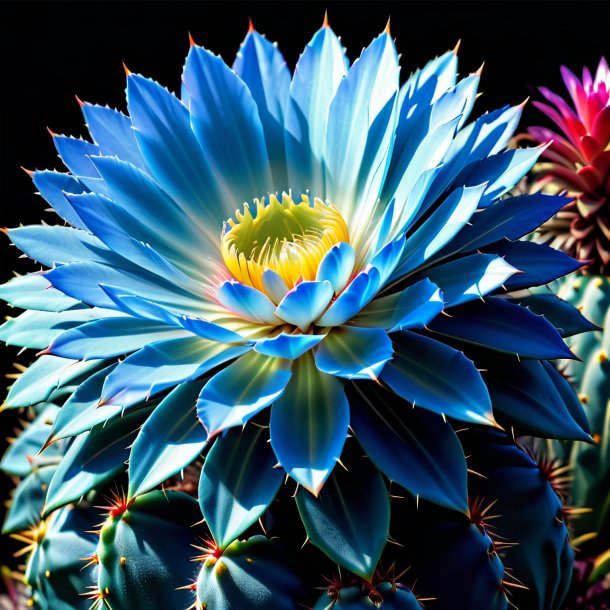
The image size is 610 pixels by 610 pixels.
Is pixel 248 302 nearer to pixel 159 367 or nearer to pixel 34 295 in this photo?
pixel 159 367

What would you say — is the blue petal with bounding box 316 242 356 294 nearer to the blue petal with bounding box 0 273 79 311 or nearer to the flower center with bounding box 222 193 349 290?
the flower center with bounding box 222 193 349 290

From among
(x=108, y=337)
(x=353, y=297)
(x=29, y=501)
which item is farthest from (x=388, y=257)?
(x=29, y=501)

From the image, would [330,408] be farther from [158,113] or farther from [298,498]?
[158,113]

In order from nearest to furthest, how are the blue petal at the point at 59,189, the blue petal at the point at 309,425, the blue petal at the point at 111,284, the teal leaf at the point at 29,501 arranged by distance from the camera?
the blue petal at the point at 309,425 → the blue petal at the point at 111,284 → the blue petal at the point at 59,189 → the teal leaf at the point at 29,501

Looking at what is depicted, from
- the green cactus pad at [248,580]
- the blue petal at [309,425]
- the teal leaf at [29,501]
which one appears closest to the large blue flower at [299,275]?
the blue petal at [309,425]

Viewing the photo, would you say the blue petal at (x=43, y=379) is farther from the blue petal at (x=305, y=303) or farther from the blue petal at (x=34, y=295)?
the blue petal at (x=305, y=303)

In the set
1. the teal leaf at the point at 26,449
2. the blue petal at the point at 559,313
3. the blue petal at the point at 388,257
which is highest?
the blue petal at the point at 388,257
